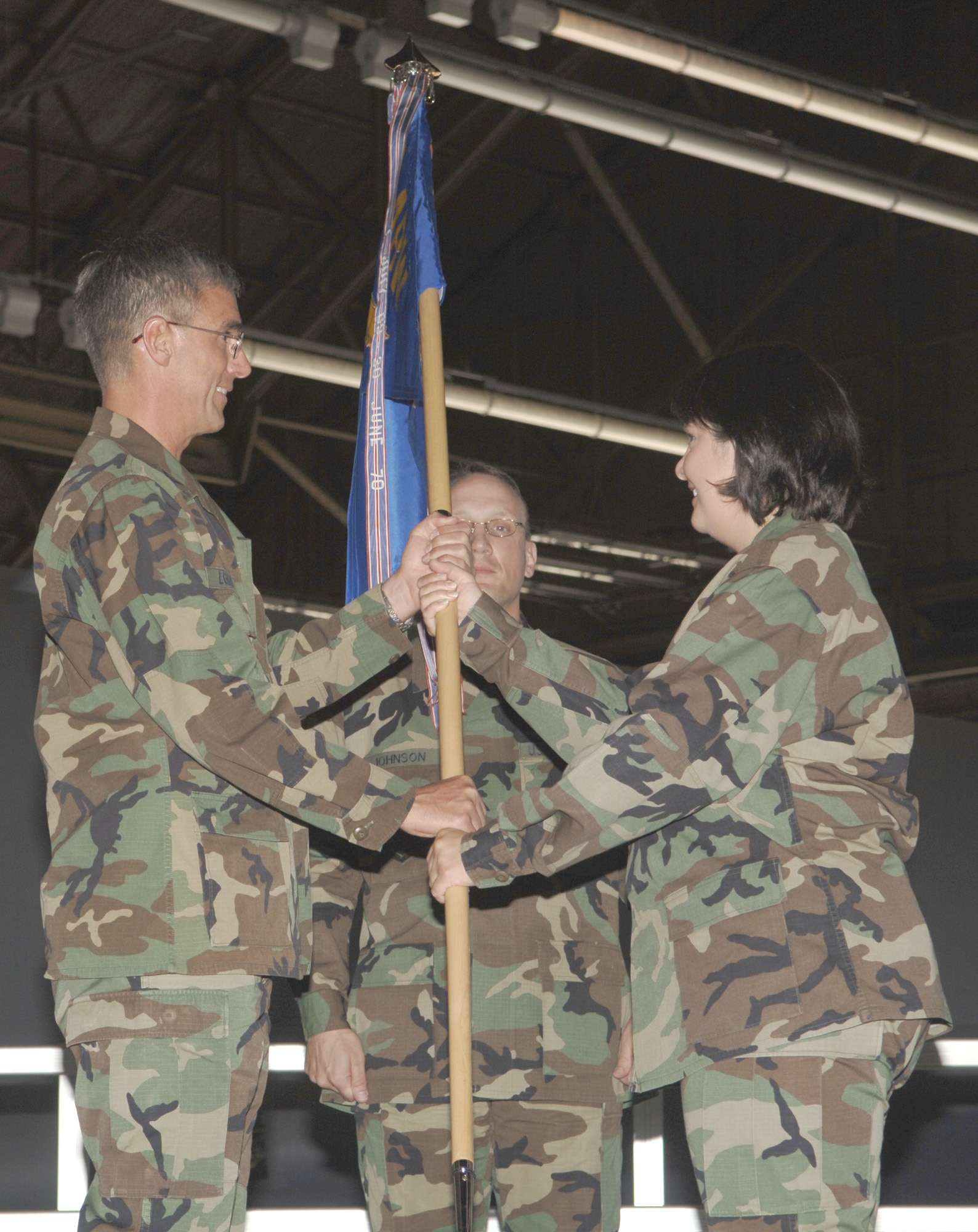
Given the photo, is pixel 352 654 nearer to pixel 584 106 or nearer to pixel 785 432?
pixel 785 432

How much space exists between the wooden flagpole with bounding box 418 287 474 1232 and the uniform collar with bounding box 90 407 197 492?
1.65 feet

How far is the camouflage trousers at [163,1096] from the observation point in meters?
1.99

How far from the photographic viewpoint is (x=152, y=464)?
2.25m

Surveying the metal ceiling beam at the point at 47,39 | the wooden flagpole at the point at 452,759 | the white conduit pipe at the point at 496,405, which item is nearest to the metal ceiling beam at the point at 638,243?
the white conduit pipe at the point at 496,405

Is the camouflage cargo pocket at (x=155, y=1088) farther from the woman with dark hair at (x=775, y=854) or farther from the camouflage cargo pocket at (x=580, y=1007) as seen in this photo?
the camouflage cargo pocket at (x=580, y=1007)

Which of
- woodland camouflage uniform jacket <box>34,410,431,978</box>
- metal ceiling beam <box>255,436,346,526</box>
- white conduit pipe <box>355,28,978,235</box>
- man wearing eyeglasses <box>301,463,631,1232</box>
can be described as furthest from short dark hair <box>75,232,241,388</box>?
metal ceiling beam <box>255,436,346,526</box>

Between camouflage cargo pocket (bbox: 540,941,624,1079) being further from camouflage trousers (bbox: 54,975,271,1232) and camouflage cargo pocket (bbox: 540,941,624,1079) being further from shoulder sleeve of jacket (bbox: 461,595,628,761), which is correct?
camouflage trousers (bbox: 54,975,271,1232)

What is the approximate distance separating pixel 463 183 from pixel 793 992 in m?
11.3

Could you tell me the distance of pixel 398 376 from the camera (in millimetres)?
2947

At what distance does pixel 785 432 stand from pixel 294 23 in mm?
3269

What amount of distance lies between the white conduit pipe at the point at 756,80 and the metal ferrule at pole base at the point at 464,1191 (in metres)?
3.35

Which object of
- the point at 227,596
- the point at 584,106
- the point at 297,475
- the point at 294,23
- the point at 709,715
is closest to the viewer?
the point at 709,715

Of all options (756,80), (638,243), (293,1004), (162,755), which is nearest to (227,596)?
(162,755)

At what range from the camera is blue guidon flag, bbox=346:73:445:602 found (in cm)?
291
